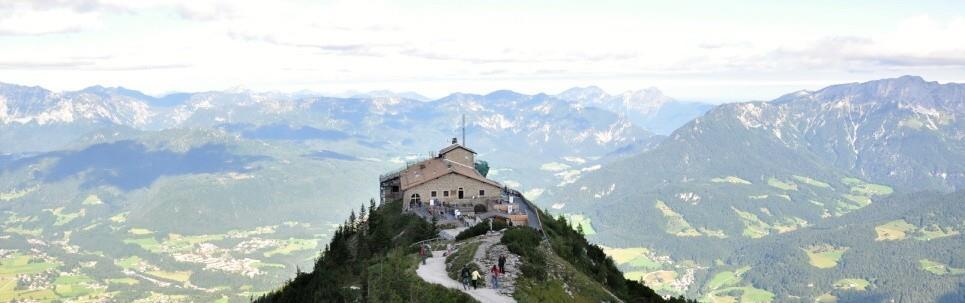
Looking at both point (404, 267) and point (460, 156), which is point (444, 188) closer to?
point (460, 156)

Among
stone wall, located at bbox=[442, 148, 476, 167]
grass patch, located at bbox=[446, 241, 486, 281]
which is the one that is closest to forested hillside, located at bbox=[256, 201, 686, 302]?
grass patch, located at bbox=[446, 241, 486, 281]

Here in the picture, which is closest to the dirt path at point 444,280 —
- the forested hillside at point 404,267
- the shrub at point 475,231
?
the forested hillside at point 404,267

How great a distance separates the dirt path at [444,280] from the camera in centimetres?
4141

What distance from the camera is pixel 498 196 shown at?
91.9 metres

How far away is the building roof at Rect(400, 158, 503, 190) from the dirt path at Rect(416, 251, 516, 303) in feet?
112

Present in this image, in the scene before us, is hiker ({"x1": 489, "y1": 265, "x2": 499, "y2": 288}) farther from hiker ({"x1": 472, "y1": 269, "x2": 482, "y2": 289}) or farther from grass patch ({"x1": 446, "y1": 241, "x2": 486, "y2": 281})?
grass patch ({"x1": 446, "y1": 241, "x2": 486, "y2": 281})

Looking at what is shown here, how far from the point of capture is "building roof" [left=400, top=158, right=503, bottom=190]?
89.9 m

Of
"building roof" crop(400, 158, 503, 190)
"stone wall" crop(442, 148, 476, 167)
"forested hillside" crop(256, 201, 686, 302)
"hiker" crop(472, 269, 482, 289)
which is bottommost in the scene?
"forested hillside" crop(256, 201, 686, 302)

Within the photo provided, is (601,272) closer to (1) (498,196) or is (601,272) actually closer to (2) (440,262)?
(2) (440,262)

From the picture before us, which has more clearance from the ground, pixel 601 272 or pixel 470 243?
pixel 470 243

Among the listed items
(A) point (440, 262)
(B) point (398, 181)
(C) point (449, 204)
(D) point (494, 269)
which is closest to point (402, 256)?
(A) point (440, 262)

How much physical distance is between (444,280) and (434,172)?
46.9 meters

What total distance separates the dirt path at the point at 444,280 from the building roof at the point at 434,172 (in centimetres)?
3426

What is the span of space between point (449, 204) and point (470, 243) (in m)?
31.8
